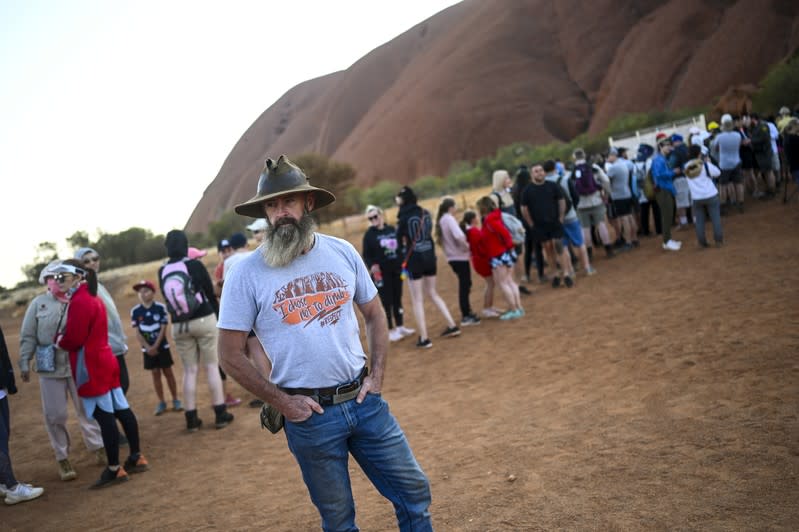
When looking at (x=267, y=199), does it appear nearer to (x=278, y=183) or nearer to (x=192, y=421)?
(x=278, y=183)

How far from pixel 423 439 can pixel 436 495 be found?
1384 millimetres

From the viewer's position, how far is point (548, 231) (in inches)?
430

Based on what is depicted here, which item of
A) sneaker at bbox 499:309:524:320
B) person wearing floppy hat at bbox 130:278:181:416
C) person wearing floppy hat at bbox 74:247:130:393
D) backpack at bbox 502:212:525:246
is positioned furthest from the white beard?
backpack at bbox 502:212:525:246

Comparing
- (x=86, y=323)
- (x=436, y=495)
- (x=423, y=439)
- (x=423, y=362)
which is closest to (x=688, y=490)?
(x=436, y=495)

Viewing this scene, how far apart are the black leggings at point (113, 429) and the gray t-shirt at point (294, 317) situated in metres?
3.55

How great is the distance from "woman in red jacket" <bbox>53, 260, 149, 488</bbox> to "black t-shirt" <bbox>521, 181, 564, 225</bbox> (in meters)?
7.21

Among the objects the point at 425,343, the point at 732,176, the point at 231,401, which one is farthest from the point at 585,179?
the point at 231,401

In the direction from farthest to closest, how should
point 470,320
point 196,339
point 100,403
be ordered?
point 470,320
point 196,339
point 100,403

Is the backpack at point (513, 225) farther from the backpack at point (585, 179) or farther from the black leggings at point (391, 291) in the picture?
the black leggings at point (391, 291)

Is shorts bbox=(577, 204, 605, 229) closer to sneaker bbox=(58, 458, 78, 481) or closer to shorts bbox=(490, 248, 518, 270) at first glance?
shorts bbox=(490, 248, 518, 270)

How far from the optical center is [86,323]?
5.58m

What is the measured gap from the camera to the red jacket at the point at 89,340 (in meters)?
5.56

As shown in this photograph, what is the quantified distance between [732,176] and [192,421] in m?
12.6

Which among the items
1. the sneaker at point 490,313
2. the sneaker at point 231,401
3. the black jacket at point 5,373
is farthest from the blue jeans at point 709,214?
the black jacket at point 5,373
